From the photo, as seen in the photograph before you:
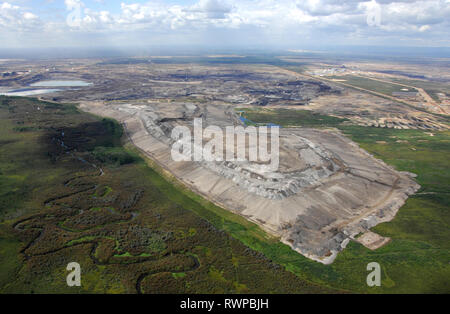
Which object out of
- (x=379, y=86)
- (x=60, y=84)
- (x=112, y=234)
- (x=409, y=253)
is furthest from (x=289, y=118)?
(x=60, y=84)

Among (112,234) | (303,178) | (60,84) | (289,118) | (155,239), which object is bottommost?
(155,239)

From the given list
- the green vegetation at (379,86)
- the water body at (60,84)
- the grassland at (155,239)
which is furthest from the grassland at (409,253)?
the water body at (60,84)

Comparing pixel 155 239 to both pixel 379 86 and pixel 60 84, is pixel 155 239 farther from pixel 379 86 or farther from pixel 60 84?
pixel 379 86

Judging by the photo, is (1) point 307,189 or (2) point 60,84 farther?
(2) point 60,84

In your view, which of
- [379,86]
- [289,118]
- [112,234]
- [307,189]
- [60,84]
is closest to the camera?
[112,234]

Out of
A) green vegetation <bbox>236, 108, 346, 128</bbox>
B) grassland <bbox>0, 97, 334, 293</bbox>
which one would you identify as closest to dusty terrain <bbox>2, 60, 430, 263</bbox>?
grassland <bbox>0, 97, 334, 293</bbox>

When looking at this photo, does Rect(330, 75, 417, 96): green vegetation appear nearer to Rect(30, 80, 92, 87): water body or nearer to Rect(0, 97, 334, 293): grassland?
Rect(0, 97, 334, 293): grassland

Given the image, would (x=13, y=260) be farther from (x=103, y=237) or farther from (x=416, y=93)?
(x=416, y=93)
